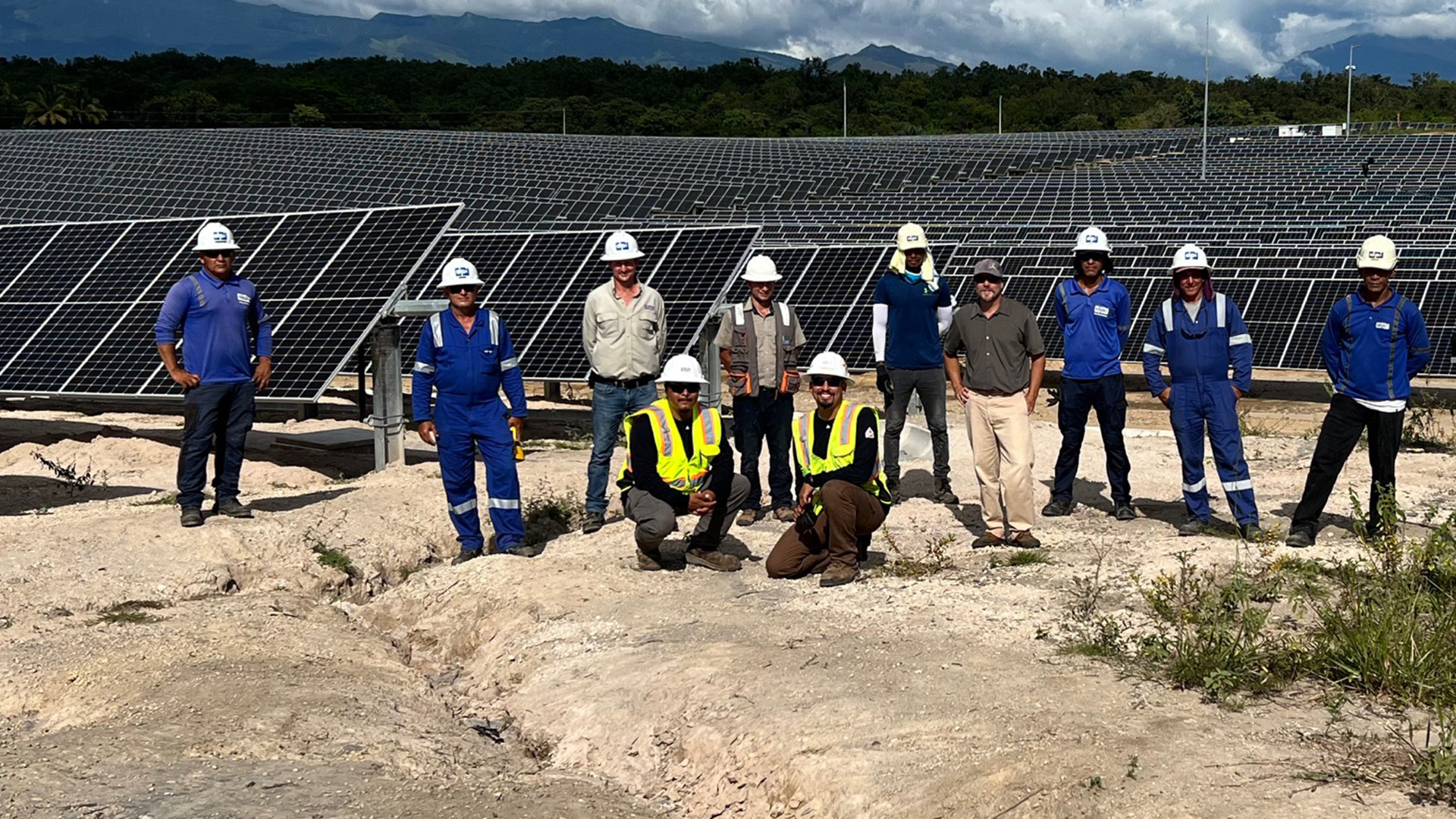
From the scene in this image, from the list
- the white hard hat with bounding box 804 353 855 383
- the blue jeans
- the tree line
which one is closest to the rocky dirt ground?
the blue jeans

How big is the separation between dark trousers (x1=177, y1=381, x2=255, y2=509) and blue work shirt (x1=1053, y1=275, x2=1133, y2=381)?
5178 mm

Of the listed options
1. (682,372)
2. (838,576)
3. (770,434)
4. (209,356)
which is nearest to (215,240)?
(209,356)

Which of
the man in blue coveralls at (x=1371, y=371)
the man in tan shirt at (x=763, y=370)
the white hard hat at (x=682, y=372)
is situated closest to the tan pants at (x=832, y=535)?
the white hard hat at (x=682, y=372)

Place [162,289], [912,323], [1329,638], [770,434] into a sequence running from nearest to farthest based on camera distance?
1. [1329,638]
2. [770,434]
3. [912,323]
4. [162,289]

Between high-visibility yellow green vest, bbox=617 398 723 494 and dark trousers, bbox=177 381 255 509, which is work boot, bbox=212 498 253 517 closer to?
dark trousers, bbox=177 381 255 509

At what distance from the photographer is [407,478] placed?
10.7 meters

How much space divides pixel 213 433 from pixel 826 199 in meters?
32.2

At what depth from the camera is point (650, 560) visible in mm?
8195

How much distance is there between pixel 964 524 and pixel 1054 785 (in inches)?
184

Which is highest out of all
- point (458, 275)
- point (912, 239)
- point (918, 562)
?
point (912, 239)

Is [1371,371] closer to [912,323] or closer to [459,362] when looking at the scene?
[912,323]

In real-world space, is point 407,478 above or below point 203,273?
below

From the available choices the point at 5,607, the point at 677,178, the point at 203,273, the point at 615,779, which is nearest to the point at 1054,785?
the point at 615,779

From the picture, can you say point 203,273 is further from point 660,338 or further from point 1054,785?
point 1054,785
